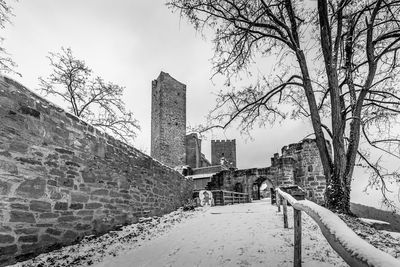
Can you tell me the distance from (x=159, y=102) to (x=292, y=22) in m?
22.1

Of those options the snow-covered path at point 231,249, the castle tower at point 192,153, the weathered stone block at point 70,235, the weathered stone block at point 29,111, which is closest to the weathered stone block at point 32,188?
the weathered stone block at point 70,235

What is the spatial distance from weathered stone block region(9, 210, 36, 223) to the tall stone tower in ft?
73.4

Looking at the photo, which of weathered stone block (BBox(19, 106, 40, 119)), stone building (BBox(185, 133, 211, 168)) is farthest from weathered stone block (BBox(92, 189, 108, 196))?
stone building (BBox(185, 133, 211, 168))

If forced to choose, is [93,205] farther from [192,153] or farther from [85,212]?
[192,153]

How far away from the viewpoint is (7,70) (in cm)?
800

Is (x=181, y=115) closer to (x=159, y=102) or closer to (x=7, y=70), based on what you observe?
(x=159, y=102)

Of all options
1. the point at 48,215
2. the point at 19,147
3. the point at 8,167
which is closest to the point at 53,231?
the point at 48,215

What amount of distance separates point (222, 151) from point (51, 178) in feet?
106

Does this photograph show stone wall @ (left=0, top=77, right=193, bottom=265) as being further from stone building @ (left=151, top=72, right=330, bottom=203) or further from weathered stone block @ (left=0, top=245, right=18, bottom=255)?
stone building @ (left=151, top=72, right=330, bottom=203)

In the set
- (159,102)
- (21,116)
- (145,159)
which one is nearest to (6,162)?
(21,116)

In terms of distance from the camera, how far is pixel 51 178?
15.2 feet

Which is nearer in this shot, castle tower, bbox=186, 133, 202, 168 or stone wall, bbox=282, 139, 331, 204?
stone wall, bbox=282, 139, 331, 204

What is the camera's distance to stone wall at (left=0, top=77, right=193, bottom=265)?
3893 millimetres

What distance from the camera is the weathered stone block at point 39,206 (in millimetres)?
4189
